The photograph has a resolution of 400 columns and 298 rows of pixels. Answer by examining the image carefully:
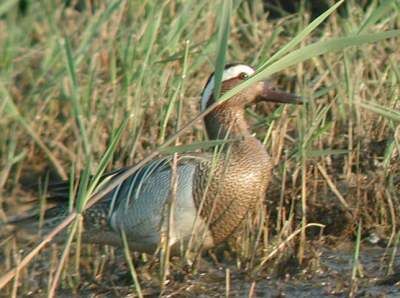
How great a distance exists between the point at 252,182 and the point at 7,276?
1.65m

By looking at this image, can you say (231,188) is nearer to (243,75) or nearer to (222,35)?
(243,75)

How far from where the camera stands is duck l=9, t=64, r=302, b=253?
562cm

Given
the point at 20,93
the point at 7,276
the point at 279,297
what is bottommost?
the point at 279,297

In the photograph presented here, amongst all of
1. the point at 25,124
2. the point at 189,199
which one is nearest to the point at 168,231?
the point at 189,199

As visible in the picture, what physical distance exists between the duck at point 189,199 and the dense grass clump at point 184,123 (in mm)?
103

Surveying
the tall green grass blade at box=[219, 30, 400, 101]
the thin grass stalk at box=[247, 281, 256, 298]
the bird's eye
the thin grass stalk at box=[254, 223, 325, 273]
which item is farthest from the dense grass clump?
the tall green grass blade at box=[219, 30, 400, 101]

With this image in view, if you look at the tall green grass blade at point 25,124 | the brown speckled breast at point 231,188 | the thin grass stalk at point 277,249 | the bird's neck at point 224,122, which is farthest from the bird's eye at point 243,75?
the tall green grass blade at point 25,124

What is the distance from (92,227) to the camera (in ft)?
19.3

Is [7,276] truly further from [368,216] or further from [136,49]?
[136,49]

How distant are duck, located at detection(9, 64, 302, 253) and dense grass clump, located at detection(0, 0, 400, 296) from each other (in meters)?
0.10

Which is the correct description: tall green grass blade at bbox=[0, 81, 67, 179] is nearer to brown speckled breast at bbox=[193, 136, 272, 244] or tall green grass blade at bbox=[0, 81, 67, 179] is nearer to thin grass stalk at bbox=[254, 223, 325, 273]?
brown speckled breast at bbox=[193, 136, 272, 244]

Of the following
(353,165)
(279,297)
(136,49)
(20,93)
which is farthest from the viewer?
(20,93)

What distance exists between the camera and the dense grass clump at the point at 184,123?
557cm

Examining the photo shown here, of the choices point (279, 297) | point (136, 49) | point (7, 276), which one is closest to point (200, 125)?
point (136, 49)
